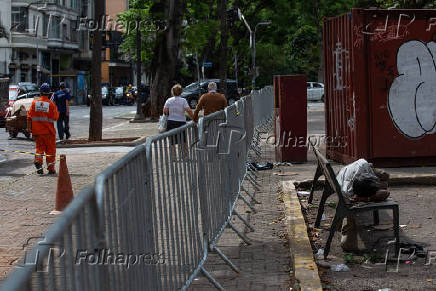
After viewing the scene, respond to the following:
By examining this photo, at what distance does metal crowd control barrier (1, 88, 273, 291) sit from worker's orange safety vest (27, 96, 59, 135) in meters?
7.00

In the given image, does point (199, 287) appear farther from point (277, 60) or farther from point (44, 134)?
point (277, 60)

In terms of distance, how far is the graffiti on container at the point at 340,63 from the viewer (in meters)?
13.2

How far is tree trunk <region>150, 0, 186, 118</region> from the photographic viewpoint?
3039 cm

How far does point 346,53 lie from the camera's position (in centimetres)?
1314

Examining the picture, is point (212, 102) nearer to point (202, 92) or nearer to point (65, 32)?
point (202, 92)

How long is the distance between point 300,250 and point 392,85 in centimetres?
657

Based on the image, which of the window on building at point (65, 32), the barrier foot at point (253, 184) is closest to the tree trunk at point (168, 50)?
the barrier foot at point (253, 184)

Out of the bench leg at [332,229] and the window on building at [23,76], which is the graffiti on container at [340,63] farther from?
the window on building at [23,76]

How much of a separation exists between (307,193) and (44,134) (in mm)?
5669

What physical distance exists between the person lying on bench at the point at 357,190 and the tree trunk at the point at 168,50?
23343 millimetres

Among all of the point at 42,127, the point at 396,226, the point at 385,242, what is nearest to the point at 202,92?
the point at 42,127

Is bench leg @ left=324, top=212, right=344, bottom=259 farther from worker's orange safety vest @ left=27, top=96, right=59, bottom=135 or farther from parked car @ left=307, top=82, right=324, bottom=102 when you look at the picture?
parked car @ left=307, top=82, right=324, bottom=102

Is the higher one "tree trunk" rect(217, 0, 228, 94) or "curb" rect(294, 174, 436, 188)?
"tree trunk" rect(217, 0, 228, 94)

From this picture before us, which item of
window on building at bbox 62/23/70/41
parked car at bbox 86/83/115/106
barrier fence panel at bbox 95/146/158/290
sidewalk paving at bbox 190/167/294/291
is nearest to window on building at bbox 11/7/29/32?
parked car at bbox 86/83/115/106
